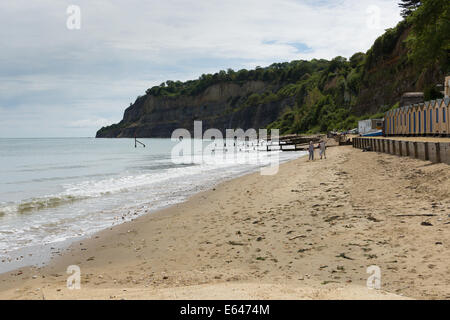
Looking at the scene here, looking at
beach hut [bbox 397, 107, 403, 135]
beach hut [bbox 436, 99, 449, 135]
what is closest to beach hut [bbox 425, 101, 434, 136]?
beach hut [bbox 436, 99, 449, 135]

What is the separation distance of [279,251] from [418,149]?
1205 centimetres

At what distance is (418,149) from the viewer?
635 inches

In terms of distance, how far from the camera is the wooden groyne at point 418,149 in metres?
13.0

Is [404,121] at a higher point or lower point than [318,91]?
lower

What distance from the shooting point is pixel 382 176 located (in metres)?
14.1

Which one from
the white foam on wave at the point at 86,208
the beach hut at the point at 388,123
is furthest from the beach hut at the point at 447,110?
the white foam on wave at the point at 86,208

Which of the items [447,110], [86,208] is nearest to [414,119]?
[447,110]

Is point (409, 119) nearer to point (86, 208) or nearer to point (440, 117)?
point (440, 117)

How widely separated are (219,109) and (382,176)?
176045 mm

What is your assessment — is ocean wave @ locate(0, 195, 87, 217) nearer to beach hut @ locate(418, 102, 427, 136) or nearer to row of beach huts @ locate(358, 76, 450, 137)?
row of beach huts @ locate(358, 76, 450, 137)

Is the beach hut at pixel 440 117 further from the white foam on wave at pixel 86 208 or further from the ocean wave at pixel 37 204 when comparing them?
the ocean wave at pixel 37 204

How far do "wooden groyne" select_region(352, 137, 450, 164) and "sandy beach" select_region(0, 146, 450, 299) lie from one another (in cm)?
125

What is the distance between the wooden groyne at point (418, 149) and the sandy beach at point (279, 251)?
4.10 feet

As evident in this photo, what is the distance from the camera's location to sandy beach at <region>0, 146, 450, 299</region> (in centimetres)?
519
